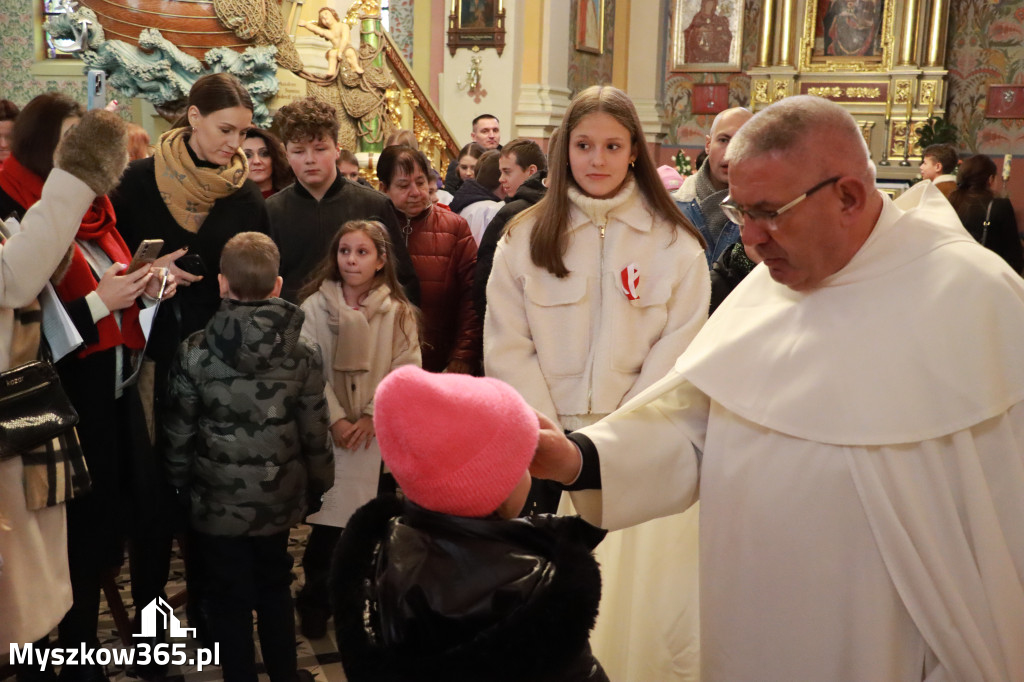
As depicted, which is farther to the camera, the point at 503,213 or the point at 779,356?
the point at 503,213

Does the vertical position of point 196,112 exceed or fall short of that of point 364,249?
it exceeds it

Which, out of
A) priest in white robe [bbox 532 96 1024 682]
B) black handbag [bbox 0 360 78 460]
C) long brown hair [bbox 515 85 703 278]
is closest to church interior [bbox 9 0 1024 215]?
long brown hair [bbox 515 85 703 278]

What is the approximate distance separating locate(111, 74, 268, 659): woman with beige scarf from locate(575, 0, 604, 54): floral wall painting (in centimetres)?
1106

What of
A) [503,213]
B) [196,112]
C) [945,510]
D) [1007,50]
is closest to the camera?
[945,510]

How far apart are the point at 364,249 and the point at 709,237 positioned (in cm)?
142

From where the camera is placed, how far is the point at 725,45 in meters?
15.2

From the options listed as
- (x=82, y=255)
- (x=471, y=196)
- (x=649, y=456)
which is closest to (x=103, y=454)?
(x=82, y=255)

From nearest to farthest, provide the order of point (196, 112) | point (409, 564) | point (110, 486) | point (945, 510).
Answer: point (409, 564), point (945, 510), point (110, 486), point (196, 112)

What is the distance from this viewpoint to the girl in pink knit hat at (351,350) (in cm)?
366

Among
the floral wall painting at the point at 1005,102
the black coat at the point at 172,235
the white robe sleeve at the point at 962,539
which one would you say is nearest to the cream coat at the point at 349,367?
the black coat at the point at 172,235

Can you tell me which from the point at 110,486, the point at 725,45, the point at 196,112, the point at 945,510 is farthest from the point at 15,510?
the point at 725,45

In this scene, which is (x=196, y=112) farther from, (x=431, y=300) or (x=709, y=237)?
(x=709, y=237)

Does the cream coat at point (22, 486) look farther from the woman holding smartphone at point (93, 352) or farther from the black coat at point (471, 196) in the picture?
the black coat at point (471, 196)

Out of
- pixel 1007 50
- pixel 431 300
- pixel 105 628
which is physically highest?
pixel 1007 50
